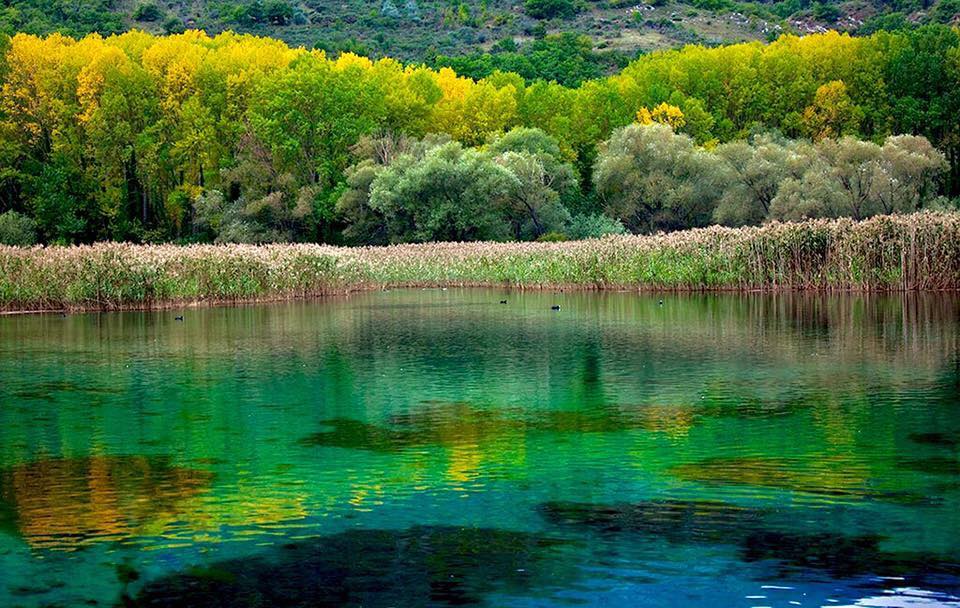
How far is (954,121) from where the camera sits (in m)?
83.1

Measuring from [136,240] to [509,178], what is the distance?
2535 centimetres

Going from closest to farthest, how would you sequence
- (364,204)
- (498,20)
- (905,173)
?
(905,173) < (364,204) < (498,20)

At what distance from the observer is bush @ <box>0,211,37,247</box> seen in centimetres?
6575

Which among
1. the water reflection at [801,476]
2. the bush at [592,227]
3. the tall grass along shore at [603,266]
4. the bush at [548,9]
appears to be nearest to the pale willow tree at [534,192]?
the bush at [592,227]

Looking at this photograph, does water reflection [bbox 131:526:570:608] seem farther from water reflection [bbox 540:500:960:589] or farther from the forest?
the forest

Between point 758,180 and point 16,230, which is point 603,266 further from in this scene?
point 16,230

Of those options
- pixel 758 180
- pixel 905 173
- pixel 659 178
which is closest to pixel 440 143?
pixel 659 178


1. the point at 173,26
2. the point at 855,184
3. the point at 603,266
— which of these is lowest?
the point at 603,266

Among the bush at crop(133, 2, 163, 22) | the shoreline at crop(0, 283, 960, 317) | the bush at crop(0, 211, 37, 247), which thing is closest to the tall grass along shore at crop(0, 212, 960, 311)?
the shoreline at crop(0, 283, 960, 317)

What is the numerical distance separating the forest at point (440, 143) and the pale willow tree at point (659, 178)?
0.12 meters

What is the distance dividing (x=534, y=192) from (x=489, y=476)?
188 feet

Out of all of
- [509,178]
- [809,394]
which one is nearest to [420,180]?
[509,178]

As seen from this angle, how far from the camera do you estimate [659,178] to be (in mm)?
66500

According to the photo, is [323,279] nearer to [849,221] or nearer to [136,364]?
[849,221]
